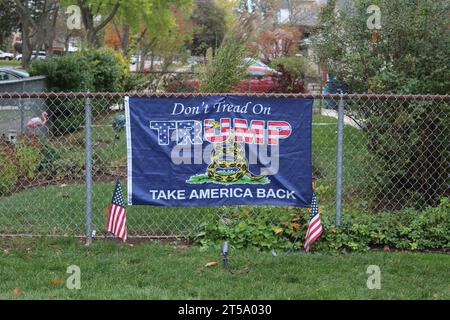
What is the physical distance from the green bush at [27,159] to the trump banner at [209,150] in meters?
3.62

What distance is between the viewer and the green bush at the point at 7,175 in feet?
28.1

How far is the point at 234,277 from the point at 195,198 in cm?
114

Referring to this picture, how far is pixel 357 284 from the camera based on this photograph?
5.32 meters

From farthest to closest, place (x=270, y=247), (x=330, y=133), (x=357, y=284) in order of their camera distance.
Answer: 1. (x=330, y=133)
2. (x=270, y=247)
3. (x=357, y=284)

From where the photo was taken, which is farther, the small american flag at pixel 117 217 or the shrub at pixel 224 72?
the shrub at pixel 224 72

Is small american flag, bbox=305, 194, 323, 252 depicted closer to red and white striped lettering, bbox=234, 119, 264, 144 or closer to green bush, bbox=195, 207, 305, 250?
green bush, bbox=195, 207, 305, 250

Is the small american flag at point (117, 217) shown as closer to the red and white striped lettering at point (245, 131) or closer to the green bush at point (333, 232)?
the green bush at point (333, 232)

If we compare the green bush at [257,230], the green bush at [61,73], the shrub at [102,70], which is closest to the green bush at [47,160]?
the green bush at [257,230]

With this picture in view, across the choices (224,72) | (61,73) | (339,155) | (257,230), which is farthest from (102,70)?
(339,155)

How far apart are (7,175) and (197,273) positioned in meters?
4.35

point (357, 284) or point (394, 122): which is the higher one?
point (394, 122)
